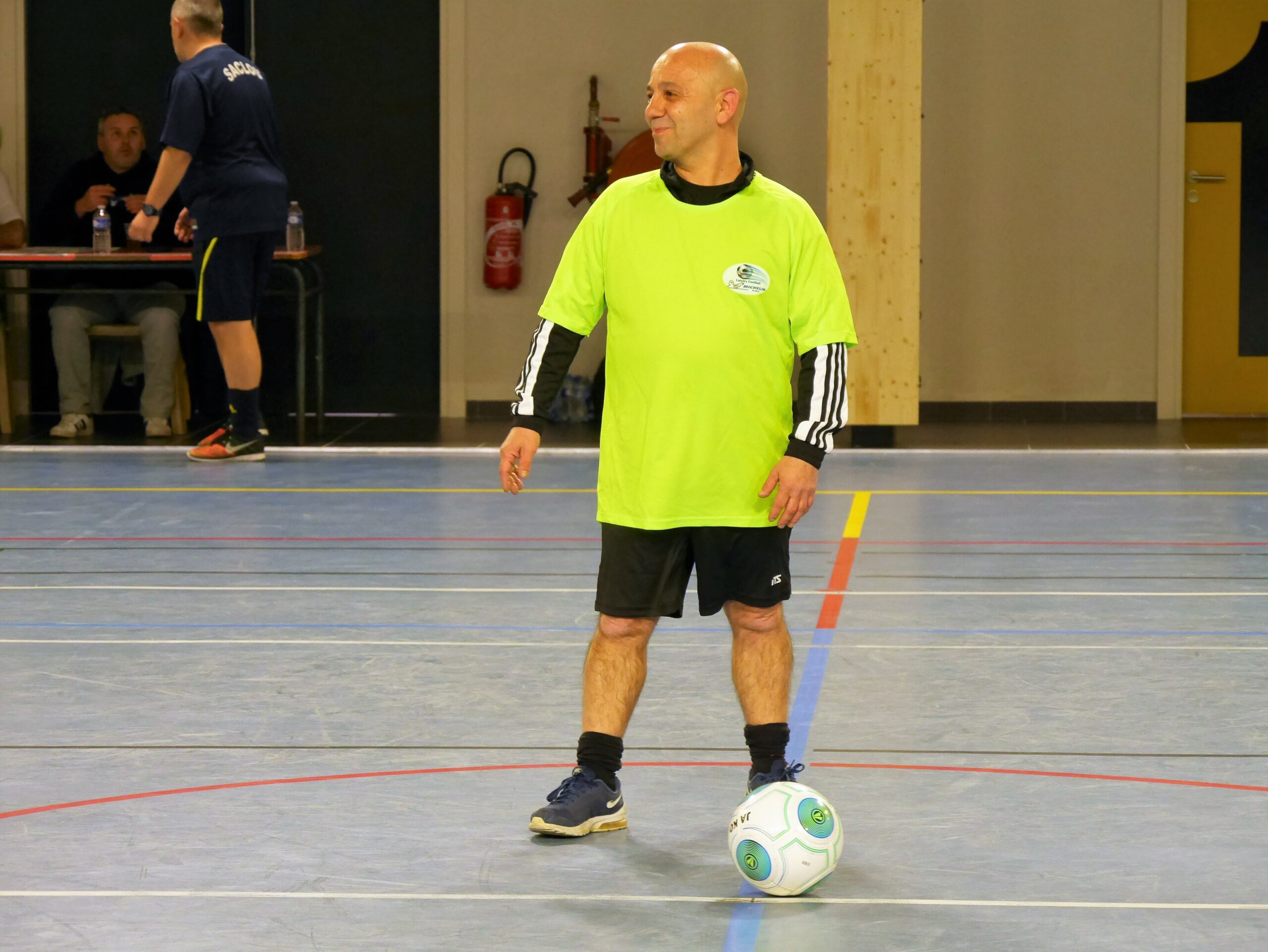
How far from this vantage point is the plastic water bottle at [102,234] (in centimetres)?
1036

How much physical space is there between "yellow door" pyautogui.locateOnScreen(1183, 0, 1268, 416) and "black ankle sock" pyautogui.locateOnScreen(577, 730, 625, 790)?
30.6 feet

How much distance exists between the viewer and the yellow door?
12.0 meters

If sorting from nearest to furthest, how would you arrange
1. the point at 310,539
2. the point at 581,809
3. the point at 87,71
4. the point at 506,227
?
the point at 581,809 < the point at 310,539 < the point at 506,227 < the point at 87,71

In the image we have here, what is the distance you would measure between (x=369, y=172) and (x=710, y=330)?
29.3 ft

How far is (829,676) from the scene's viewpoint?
16.2 feet

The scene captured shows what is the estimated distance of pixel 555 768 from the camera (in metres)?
4.08

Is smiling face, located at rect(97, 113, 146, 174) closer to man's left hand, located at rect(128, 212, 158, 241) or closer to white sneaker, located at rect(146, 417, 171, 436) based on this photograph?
white sneaker, located at rect(146, 417, 171, 436)

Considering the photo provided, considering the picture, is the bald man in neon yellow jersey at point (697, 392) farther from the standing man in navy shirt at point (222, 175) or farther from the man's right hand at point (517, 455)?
the standing man in navy shirt at point (222, 175)

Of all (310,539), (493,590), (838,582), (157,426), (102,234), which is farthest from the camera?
(157,426)

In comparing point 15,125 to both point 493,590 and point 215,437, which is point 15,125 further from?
point 493,590

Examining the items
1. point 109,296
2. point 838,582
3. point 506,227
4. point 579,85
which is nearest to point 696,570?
point 838,582

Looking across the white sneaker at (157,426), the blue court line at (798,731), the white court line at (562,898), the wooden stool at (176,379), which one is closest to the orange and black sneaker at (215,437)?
the white sneaker at (157,426)

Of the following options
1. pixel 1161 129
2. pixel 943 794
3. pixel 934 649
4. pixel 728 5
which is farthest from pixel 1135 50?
pixel 943 794

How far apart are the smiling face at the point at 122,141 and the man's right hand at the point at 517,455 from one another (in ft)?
26.5
